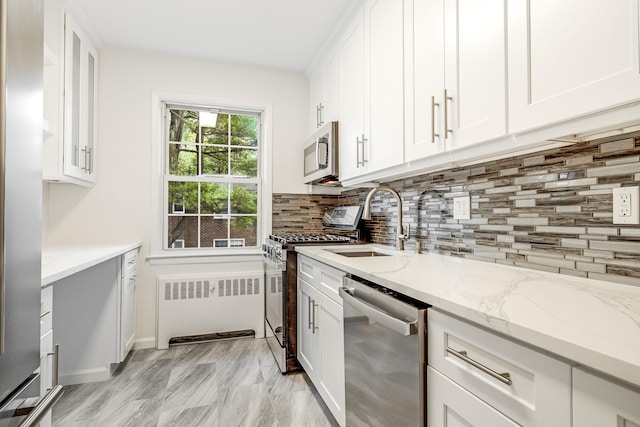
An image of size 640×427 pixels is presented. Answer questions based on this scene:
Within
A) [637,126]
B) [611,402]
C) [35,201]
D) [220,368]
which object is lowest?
[220,368]

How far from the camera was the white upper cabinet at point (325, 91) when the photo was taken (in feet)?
8.33

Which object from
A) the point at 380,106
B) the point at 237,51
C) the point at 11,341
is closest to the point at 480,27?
the point at 380,106

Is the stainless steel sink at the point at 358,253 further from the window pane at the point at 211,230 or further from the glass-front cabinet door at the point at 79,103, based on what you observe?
the glass-front cabinet door at the point at 79,103

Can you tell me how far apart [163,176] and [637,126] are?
301cm

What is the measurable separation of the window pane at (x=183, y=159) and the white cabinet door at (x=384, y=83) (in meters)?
1.75

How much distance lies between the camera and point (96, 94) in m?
2.69

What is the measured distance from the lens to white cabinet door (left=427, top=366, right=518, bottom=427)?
0.76 metres

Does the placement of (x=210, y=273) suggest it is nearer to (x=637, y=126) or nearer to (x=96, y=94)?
(x=96, y=94)

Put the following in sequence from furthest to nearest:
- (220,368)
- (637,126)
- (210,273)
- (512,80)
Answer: (210,273)
(220,368)
(512,80)
(637,126)

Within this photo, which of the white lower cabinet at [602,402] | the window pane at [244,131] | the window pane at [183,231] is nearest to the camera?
the white lower cabinet at [602,402]

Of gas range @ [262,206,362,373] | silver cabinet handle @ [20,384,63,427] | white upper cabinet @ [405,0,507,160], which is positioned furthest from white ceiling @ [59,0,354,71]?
silver cabinet handle @ [20,384,63,427]

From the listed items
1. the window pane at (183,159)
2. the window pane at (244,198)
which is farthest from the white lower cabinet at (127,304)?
the window pane at (244,198)

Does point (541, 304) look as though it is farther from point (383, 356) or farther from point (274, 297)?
point (274, 297)

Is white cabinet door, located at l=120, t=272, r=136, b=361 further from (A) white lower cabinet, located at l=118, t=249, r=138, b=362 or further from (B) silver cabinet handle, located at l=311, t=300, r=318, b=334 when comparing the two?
(B) silver cabinet handle, located at l=311, t=300, r=318, b=334
